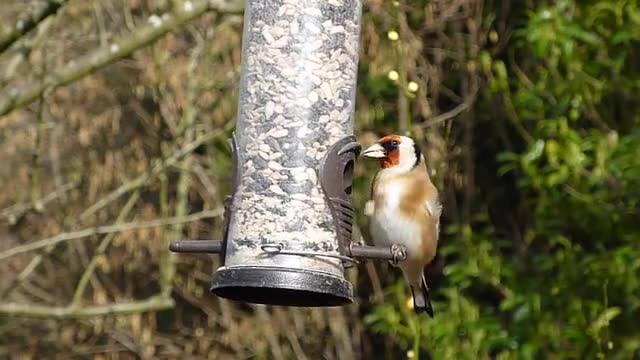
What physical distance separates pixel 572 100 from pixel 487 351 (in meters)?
1.28

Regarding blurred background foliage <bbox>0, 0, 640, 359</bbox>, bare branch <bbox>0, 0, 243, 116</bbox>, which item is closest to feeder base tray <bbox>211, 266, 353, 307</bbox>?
blurred background foliage <bbox>0, 0, 640, 359</bbox>

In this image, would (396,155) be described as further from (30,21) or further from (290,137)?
(30,21)

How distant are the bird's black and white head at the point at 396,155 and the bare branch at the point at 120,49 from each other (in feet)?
6.46

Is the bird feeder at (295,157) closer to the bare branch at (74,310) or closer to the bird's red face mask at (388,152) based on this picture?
the bird's red face mask at (388,152)

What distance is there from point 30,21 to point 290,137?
2.07 m

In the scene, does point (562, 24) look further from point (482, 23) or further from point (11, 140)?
point (11, 140)

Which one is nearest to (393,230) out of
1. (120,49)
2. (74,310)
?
(120,49)

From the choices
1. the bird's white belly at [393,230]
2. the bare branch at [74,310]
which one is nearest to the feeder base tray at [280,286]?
the bird's white belly at [393,230]

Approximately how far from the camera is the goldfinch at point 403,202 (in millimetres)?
5082

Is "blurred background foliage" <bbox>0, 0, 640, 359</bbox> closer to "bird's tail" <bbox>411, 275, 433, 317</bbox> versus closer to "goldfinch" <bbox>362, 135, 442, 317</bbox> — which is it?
"bird's tail" <bbox>411, 275, 433, 317</bbox>

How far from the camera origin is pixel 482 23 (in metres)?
8.00

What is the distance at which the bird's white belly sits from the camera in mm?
5070

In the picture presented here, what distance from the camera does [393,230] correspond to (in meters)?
5.08

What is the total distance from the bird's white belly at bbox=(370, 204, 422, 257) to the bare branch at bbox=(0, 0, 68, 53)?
1.83m
